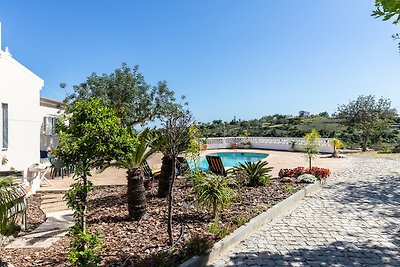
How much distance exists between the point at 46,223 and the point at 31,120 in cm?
804

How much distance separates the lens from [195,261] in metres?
4.74

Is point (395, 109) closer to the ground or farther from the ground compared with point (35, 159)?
farther from the ground

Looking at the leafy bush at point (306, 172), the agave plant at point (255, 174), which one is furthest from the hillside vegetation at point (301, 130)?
the agave plant at point (255, 174)

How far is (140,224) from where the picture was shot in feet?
23.2

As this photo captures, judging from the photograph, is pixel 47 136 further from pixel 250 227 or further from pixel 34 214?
pixel 250 227

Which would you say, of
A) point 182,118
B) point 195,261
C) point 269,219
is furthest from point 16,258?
point 269,219

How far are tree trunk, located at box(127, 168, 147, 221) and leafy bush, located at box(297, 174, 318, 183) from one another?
21.7 ft

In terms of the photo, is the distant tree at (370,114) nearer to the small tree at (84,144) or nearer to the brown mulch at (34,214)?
the brown mulch at (34,214)

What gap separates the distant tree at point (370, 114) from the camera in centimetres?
2661

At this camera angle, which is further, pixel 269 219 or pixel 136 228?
pixel 269 219

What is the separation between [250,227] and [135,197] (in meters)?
2.79

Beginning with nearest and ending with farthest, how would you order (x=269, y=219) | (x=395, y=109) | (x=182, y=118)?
(x=182, y=118) < (x=269, y=219) < (x=395, y=109)

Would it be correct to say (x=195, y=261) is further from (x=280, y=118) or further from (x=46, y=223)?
(x=280, y=118)

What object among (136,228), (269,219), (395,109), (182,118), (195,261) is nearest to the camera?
(195,261)
